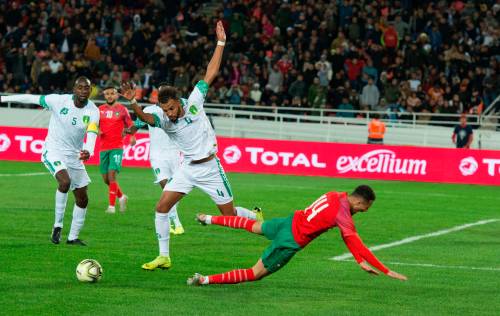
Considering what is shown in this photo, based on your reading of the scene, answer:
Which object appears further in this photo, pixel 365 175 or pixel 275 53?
pixel 275 53

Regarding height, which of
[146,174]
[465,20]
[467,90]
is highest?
[465,20]

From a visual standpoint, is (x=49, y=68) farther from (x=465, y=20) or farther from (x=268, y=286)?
(x=268, y=286)

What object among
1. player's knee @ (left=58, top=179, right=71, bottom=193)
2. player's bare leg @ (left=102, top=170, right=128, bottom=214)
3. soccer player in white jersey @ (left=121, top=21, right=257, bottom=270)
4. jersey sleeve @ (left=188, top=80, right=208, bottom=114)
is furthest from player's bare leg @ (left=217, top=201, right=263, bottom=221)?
player's bare leg @ (left=102, top=170, right=128, bottom=214)

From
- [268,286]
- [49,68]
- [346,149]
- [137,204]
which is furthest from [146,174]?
[268,286]

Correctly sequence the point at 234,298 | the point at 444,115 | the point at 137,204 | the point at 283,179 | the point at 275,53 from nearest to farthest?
the point at 234,298, the point at 137,204, the point at 283,179, the point at 444,115, the point at 275,53

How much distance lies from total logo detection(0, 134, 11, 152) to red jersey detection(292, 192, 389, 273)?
22.9 meters

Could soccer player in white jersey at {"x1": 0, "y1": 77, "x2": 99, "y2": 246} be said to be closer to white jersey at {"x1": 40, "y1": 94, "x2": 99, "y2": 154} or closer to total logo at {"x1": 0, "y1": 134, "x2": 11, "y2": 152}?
white jersey at {"x1": 40, "y1": 94, "x2": 99, "y2": 154}

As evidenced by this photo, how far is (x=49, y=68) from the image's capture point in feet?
128

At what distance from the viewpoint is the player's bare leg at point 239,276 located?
478 inches

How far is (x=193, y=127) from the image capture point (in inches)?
540

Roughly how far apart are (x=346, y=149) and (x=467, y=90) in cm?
749

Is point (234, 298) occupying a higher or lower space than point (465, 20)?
lower

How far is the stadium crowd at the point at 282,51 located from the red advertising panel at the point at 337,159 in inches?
157

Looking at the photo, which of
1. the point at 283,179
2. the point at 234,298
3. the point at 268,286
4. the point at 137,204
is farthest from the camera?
the point at 283,179
